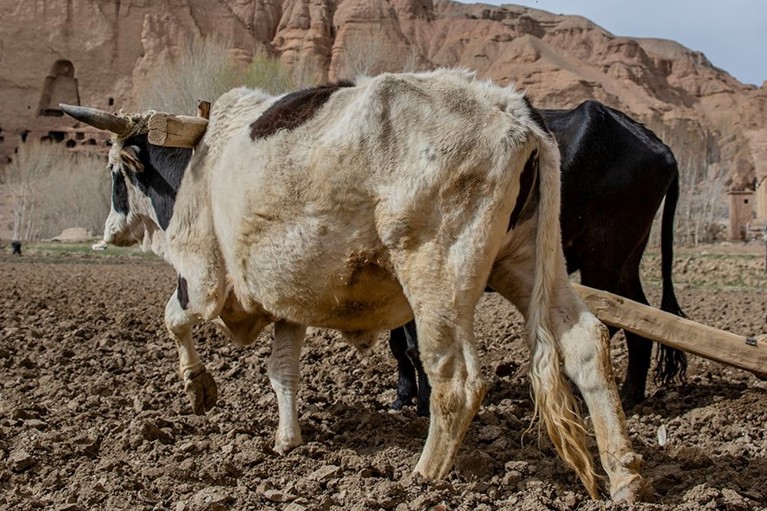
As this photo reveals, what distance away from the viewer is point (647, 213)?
20.5ft

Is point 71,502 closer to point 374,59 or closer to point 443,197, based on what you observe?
point 443,197

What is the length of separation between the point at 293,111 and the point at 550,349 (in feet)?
5.82

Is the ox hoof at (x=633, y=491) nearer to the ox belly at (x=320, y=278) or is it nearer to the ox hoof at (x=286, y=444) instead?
the ox belly at (x=320, y=278)

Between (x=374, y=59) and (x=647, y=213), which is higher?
(x=374, y=59)

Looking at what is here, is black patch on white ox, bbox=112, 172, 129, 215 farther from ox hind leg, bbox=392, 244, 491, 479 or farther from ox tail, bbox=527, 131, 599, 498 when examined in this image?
ox tail, bbox=527, 131, 599, 498

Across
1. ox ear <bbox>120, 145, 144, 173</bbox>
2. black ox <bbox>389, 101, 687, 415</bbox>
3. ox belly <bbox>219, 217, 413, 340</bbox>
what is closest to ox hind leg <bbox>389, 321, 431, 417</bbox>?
black ox <bbox>389, 101, 687, 415</bbox>

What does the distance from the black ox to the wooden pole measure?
2.00m

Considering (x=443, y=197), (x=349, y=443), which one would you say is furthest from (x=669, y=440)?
(x=443, y=197)

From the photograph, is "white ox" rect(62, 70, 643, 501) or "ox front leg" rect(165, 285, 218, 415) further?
"ox front leg" rect(165, 285, 218, 415)

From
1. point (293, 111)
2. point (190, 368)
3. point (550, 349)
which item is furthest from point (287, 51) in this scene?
point (550, 349)

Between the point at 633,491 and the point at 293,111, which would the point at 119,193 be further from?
the point at 633,491

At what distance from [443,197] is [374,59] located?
54.4 m

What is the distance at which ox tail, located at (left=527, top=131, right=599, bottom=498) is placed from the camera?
378 centimetres

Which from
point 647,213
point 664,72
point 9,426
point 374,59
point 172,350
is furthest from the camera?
point 664,72
